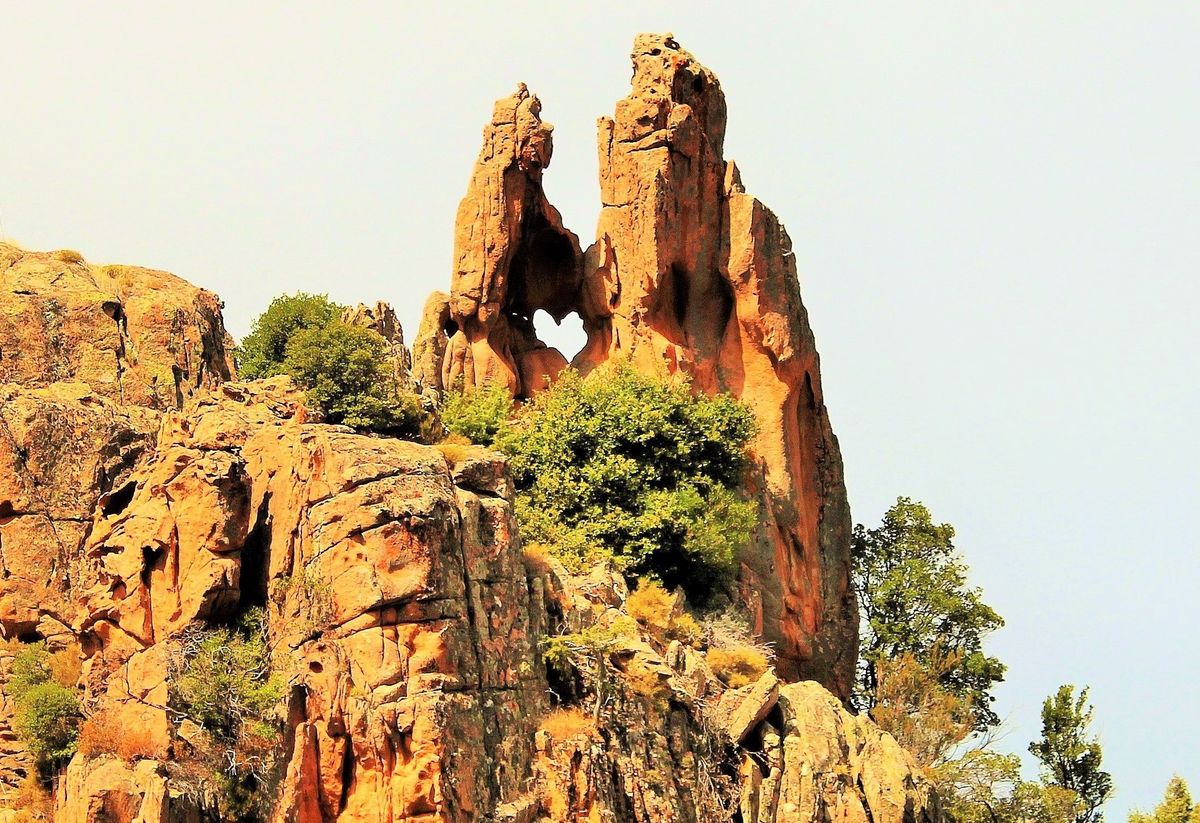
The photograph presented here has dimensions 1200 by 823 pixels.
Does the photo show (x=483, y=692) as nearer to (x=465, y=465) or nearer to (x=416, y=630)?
(x=416, y=630)

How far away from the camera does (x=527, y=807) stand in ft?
123

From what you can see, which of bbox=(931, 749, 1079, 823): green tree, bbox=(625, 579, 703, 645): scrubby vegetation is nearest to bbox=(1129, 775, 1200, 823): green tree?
bbox=(931, 749, 1079, 823): green tree

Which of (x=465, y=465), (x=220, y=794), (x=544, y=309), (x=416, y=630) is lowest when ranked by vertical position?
(x=220, y=794)

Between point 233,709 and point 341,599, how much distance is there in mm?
2712

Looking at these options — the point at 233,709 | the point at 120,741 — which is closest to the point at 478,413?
the point at 233,709

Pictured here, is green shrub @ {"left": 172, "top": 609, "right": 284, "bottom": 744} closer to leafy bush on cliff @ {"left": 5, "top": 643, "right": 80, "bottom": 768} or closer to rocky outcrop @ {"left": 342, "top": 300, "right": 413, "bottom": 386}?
leafy bush on cliff @ {"left": 5, "top": 643, "right": 80, "bottom": 768}

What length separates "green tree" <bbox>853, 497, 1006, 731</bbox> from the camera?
62594mm

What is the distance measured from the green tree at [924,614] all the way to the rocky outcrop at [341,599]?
24738 millimetres

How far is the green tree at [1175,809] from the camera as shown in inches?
2218

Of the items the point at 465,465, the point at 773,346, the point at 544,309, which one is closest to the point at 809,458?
the point at 773,346

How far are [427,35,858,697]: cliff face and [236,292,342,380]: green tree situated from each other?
286 inches

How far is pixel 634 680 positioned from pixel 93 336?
1457 cm

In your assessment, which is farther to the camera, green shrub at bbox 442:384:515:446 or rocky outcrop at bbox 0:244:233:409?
green shrub at bbox 442:384:515:446

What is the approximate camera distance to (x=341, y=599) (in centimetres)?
3694
